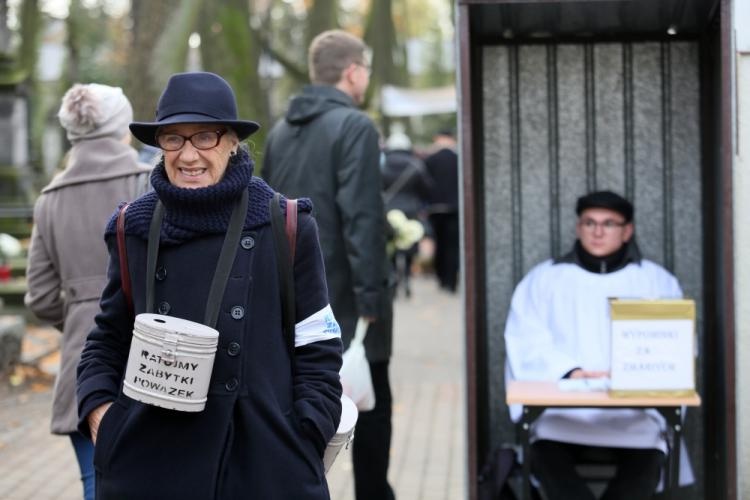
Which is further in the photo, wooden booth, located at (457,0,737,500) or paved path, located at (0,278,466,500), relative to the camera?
paved path, located at (0,278,466,500)

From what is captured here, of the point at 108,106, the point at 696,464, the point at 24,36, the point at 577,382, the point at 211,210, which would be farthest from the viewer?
the point at 24,36

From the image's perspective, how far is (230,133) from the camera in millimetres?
3369

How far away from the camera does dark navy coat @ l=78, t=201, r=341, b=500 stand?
3.19 meters

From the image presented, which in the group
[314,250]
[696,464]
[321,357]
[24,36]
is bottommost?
[696,464]

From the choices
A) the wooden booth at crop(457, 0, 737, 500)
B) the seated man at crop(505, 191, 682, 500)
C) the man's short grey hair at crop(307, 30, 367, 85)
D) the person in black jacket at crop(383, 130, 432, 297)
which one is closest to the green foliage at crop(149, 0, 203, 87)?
the person in black jacket at crop(383, 130, 432, 297)

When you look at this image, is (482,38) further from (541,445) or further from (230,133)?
(230,133)

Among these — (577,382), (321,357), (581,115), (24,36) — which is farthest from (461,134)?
(24,36)

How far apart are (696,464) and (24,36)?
1405 centimetres

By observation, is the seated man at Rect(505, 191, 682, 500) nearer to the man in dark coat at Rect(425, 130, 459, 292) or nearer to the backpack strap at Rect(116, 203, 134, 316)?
the backpack strap at Rect(116, 203, 134, 316)

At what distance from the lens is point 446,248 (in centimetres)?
1656

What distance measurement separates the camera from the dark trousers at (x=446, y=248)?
16406mm

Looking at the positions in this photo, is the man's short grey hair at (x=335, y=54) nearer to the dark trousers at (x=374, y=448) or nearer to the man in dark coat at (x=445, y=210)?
the dark trousers at (x=374, y=448)

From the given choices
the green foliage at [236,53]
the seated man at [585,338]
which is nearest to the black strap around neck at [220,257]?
the seated man at [585,338]

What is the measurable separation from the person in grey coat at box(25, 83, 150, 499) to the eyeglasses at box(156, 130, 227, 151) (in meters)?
1.56
